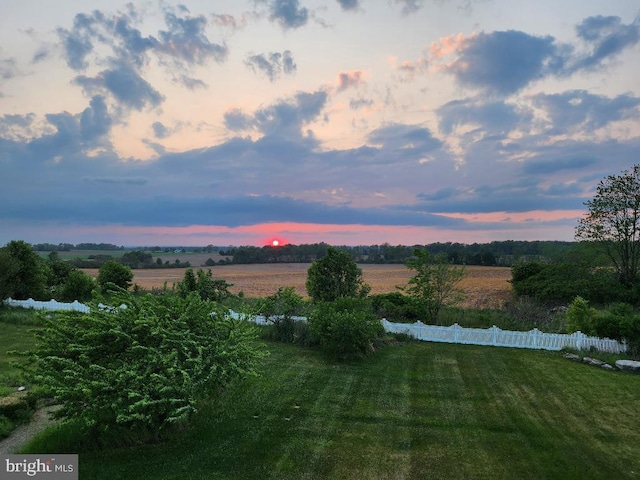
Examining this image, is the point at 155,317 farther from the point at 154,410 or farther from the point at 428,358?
the point at 428,358

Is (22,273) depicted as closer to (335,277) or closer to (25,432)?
(335,277)

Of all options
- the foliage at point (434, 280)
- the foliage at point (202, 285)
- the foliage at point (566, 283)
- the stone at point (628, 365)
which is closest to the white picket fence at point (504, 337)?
the stone at point (628, 365)

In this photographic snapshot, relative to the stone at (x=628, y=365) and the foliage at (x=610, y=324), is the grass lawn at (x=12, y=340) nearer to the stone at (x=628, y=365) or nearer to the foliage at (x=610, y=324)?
the stone at (x=628, y=365)

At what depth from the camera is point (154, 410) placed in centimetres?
684

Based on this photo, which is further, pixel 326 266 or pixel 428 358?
pixel 326 266

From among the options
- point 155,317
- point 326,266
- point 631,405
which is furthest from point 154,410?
point 326,266

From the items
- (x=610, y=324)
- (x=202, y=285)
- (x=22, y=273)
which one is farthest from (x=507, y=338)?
(x=22, y=273)

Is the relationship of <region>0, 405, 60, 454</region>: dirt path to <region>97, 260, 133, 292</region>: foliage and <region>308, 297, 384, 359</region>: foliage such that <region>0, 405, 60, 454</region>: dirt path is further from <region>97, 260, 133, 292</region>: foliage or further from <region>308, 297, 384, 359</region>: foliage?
<region>97, 260, 133, 292</region>: foliage

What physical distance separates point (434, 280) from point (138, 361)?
1393 centimetres

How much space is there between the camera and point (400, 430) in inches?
315

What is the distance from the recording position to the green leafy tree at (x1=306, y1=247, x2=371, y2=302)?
19.1 m

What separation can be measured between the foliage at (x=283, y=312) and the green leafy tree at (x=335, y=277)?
6.02 feet

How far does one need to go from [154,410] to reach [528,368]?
35.9ft

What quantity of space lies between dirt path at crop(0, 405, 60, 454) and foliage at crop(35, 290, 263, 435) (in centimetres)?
102
